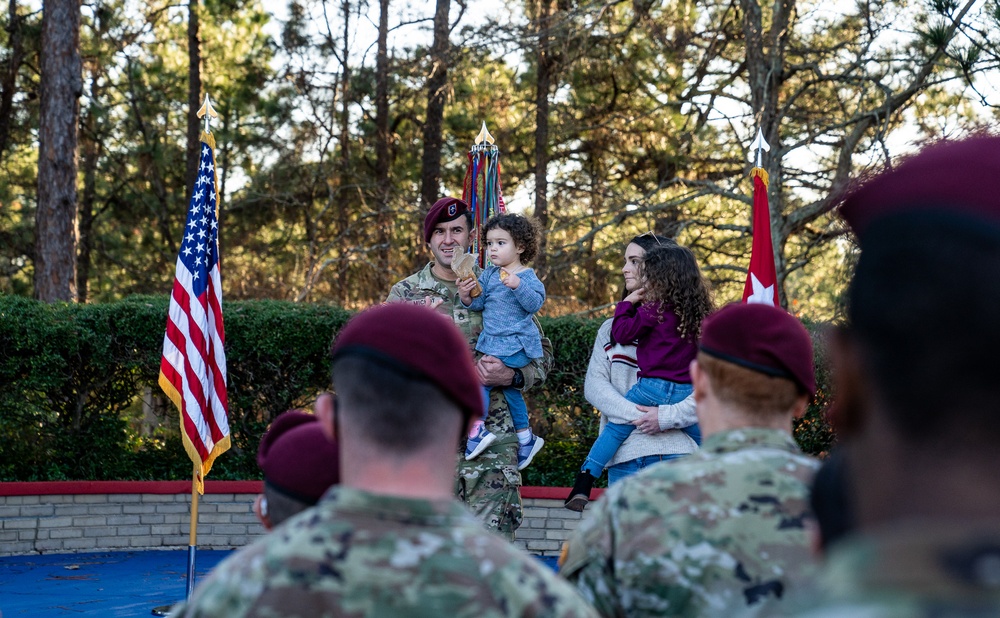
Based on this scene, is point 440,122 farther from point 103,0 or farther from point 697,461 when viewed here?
point 697,461

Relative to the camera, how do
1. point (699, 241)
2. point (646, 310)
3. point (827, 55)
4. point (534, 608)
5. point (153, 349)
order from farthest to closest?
point (699, 241) → point (827, 55) → point (153, 349) → point (646, 310) → point (534, 608)

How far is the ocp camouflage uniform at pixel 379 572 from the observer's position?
1.59 m

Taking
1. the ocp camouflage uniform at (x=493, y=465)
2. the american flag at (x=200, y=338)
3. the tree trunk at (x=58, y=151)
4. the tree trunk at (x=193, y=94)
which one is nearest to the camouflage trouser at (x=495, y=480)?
the ocp camouflage uniform at (x=493, y=465)

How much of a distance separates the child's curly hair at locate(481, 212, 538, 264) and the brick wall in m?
3.54

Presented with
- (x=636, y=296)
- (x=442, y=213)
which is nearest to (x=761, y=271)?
(x=636, y=296)

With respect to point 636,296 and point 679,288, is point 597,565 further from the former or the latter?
point 636,296

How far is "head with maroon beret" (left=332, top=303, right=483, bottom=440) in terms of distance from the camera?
1761 millimetres

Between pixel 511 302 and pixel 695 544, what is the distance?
3.82 m

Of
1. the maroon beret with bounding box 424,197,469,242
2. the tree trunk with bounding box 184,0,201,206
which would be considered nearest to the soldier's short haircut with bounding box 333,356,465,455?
the maroon beret with bounding box 424,197,469,242

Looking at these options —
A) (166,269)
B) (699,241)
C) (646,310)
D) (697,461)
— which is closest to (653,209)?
(699,241)

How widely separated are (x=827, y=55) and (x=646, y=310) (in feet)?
32.6

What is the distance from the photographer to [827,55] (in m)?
14.0

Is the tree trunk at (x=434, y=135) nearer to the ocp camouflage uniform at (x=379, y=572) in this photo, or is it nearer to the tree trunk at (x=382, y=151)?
the tree trunk at (x=382, y=151)

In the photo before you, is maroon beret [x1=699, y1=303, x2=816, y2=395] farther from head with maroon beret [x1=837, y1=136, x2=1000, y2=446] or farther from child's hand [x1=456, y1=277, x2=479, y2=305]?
child's hand [x1=456, y1=277, x2=479, y2=305]
